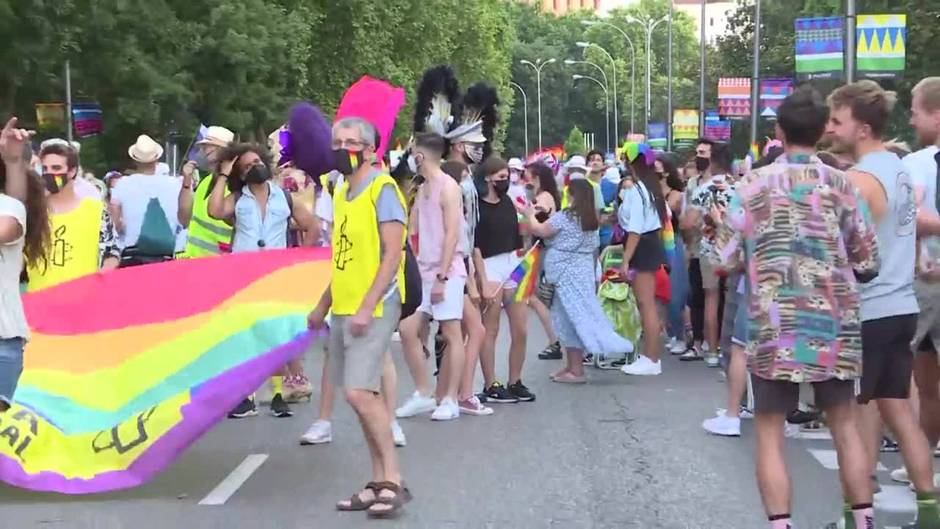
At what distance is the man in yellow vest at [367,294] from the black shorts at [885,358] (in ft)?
7.09

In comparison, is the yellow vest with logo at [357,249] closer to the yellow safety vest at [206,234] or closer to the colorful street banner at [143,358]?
the colorful street banner at [143,358]

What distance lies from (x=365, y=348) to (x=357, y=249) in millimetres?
464

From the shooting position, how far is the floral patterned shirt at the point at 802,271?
21.0 feet

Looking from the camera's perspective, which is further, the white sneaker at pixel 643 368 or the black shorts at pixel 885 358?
the white sneaker at pixel 643 368

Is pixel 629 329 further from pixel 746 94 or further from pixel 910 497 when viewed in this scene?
pixel 746 94

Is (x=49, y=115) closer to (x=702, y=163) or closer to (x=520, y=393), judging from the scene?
(x=702, y=163)

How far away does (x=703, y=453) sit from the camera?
32.3 feet

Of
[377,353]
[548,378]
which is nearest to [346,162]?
[377,353]

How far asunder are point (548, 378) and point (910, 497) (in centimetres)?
563

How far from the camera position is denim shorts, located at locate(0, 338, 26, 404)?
625cm

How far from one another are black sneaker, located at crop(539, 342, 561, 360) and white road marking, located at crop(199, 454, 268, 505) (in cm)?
600

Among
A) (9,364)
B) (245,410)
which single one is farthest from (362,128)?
(245,410)

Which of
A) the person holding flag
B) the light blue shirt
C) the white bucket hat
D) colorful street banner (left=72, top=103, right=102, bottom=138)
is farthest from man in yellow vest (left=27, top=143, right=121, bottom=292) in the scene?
colorful street banner (left=72, top=103, right=102, bottom=138)

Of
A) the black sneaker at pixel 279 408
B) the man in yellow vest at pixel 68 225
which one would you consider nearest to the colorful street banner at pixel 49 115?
the black sneaker at pixel 279 408
